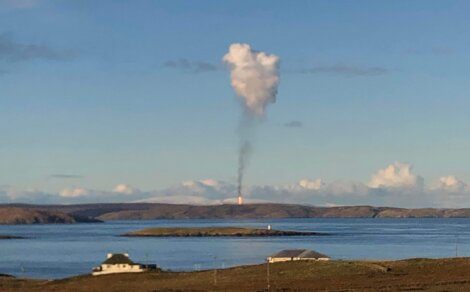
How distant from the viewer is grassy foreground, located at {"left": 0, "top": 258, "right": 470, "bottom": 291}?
268ft

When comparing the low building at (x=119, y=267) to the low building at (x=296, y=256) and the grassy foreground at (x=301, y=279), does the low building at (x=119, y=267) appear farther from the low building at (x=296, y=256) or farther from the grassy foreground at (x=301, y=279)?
the low building at (x=296, y=256)

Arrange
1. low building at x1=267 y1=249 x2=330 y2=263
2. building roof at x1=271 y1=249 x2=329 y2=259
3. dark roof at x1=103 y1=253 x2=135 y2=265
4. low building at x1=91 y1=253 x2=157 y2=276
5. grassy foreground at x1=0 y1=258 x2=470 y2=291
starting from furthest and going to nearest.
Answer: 1. building roof at x1=271 y1=249 x2=329 y2=259
2. low building at x1=267 y1=249 x2=330 y2=263
3. dark roof at x1=103 y1=253 x2=135 y2=265
4. low building at x1=91 y1=253 x2=157 y2=276
5. grassy foreground at x1=0 y1=258 x2=470 y2=291

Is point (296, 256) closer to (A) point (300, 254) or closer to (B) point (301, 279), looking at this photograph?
(A) point (300, 254)

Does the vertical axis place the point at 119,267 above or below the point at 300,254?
below

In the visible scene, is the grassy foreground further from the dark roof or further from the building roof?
the building roof

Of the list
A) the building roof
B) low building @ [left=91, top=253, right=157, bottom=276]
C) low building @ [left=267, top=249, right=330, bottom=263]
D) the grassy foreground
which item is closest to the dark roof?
low building @ [left=91, top=253, right=157, bottom=276]

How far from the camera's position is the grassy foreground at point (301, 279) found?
81750 millimetres

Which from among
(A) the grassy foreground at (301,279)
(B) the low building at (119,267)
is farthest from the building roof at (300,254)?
(B) the low building at (119,267)

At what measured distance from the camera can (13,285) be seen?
9950cm

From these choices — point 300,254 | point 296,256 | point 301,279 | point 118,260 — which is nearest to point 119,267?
point 118,260

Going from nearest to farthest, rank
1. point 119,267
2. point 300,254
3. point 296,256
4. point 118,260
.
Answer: point 119,267, point 118,260, point 296,256, point 300,254

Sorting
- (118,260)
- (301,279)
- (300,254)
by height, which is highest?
(300,254)

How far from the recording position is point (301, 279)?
9181 centimetres

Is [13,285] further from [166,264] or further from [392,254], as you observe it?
[392,254]
